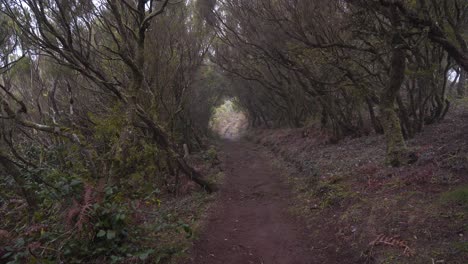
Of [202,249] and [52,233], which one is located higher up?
[52,233]

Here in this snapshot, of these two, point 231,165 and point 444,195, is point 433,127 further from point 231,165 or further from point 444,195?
point 231,165

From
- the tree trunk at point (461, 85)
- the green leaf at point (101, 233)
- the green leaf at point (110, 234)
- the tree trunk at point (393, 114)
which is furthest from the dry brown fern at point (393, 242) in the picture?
the tree trunk at point (461, 85)

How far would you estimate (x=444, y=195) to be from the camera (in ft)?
17.1

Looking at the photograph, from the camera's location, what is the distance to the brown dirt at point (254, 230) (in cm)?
567

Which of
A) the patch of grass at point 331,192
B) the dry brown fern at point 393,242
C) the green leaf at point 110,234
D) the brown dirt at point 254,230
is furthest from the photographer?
the patch of grass at point 331,192

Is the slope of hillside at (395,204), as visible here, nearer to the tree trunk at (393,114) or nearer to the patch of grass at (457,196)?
the patch of grass at (457,196)

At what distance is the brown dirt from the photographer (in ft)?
18.6

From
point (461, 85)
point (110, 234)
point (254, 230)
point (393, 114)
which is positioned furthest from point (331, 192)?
point (461, 85)

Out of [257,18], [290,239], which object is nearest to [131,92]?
[290,239]

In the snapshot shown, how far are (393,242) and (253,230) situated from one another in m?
2.96

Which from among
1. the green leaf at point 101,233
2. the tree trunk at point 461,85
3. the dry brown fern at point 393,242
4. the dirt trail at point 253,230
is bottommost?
the dry brown fern at point 393,242

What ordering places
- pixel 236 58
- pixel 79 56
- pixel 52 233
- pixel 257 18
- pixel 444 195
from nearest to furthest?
pixel 52 233 → pixel 444 195 → pixel 79 56 → pixel 257 18 → pixel 236 58

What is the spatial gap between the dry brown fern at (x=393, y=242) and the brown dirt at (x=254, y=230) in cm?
98

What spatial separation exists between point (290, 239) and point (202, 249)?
1.63 metres
